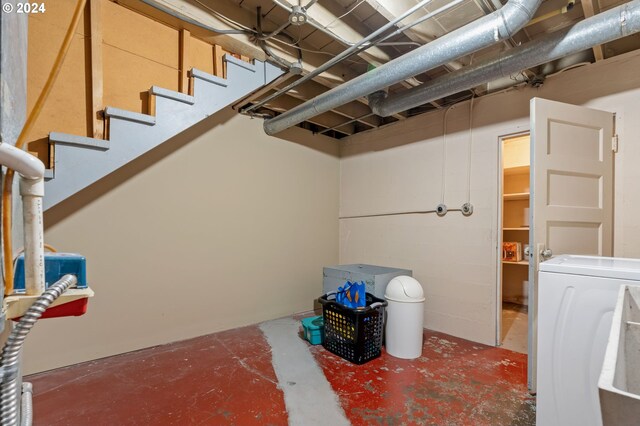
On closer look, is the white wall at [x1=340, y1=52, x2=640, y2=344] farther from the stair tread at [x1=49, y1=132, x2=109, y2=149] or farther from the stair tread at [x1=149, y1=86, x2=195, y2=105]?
the stair tread at [x1=49, y1=132, x2=109, y2=149]

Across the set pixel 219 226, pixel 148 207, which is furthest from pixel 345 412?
pixel 148 207

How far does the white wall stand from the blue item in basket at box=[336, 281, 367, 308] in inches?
44.9

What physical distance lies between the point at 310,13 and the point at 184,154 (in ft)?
5.75

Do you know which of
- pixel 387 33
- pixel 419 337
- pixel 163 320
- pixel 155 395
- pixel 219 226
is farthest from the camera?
pixel 219 226

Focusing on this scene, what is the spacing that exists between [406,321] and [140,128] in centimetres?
254

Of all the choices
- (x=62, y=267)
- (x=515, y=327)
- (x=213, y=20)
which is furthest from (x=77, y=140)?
(x=515, y=327)

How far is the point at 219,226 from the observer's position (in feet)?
10.6

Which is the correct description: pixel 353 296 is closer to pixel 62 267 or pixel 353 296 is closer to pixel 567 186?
pixel 567 186

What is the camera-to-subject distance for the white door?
6.77ft

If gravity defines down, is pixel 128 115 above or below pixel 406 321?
above

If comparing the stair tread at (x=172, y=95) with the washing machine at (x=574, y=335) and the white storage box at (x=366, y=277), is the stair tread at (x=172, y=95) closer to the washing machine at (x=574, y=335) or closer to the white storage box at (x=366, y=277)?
the white storage box at (x=366, y=277)

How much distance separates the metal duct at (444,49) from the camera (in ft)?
5.58

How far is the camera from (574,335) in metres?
1.28

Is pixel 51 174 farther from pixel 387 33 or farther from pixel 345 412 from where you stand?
pixel 387 33
